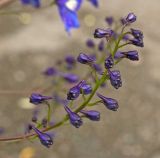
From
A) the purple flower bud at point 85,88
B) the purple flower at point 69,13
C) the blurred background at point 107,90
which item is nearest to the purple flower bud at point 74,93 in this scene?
the purple flower bud at point 85,88

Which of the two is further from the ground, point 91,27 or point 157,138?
point 91,27

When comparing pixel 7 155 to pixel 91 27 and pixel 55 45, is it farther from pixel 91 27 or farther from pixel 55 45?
pixel 91 27

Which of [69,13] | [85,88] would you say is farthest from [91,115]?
[69,13]

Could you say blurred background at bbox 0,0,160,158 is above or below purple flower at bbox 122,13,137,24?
below

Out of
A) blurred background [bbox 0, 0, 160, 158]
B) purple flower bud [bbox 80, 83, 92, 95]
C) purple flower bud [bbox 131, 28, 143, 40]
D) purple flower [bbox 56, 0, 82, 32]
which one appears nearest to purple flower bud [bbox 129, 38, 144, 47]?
purple flower bud [bbox 131, 28, 143, 40]

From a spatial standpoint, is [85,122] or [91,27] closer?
[85,122]

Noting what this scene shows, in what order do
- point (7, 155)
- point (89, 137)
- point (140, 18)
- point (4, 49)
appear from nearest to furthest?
point (7, 155)
point (89, 137)
point (4, 49)
point (140, 18)

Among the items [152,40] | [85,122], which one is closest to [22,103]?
[85,122]

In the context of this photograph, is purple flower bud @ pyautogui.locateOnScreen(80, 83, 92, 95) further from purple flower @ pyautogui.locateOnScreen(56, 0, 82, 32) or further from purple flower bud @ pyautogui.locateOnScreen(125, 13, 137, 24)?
purple flower @ pyautogui.locateOnScreen(56, 0, 82, 32)
